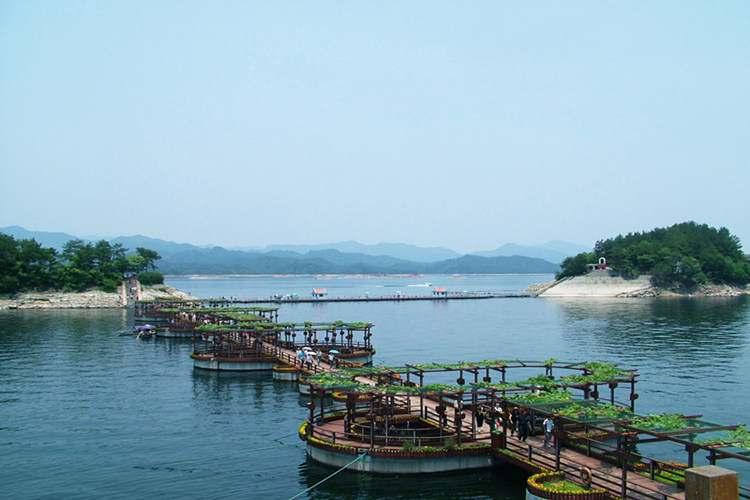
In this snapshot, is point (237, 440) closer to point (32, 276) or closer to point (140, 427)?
point (140, 427)

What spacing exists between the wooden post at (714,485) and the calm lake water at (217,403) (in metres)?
14.3

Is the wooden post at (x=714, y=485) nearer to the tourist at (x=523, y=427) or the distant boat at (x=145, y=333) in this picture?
the tourist at (x=523, y=427)

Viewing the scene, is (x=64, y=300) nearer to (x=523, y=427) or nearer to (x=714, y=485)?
(x=523, y=427)

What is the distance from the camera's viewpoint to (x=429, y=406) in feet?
159

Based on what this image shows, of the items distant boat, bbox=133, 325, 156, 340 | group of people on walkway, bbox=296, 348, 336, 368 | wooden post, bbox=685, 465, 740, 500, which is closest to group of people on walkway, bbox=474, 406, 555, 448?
wooden post, bbox=685, 465, 740, 500

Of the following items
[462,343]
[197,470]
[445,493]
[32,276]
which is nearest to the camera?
[445,493]

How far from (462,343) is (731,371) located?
42.7m

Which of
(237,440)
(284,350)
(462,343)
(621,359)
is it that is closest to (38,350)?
(284,350)

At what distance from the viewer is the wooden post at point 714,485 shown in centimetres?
2380

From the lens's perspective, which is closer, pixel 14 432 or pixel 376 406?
pixel 376 406

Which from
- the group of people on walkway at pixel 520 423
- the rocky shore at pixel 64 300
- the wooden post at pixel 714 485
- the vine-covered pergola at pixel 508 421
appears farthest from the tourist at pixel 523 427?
the rocky shore at pixel 64 300

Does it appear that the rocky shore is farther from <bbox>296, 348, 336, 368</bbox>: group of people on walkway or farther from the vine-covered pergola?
the vine-covered pergola

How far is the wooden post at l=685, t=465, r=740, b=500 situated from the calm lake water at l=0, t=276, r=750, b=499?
46.9 ft

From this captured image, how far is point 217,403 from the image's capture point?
200 ft
